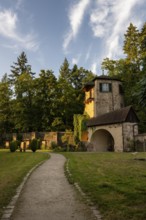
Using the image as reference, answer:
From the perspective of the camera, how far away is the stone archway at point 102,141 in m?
36.8

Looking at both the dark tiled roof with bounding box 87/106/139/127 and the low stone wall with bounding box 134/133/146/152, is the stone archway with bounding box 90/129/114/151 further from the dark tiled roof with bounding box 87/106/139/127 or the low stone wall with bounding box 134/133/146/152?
the low stone wall with bounding box 134/133/146/152

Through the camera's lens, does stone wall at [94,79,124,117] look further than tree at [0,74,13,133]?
No

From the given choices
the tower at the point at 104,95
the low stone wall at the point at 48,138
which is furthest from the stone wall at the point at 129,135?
the low stone wall at the point at 48,138

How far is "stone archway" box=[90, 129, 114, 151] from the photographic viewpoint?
3678 centimetres

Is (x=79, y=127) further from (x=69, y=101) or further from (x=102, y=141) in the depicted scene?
(x=69, y=101)

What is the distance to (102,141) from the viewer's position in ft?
122

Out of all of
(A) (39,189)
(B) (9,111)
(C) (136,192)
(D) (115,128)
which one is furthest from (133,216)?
(B) (9,111)

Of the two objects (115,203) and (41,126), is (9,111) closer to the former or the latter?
(41,126)

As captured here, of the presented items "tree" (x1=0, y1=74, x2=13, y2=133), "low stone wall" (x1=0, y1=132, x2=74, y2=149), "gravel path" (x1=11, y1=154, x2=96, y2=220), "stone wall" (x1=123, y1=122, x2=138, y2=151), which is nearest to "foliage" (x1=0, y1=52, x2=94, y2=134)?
"tree" (x1=0, y1=74, x2=13, y2=133)

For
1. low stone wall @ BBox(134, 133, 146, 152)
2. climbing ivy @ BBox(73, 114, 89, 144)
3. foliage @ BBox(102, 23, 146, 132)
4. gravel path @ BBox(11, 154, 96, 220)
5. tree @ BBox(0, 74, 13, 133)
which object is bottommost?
gravel path @ BBox(11, 154, 96, 220)

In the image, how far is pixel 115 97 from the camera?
40.8 metres

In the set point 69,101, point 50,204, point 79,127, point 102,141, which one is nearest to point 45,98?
point 69,101

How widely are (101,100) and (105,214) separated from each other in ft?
116

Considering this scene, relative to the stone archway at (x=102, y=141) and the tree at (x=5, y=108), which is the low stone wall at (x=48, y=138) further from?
the tree at (x=5, y=108)
